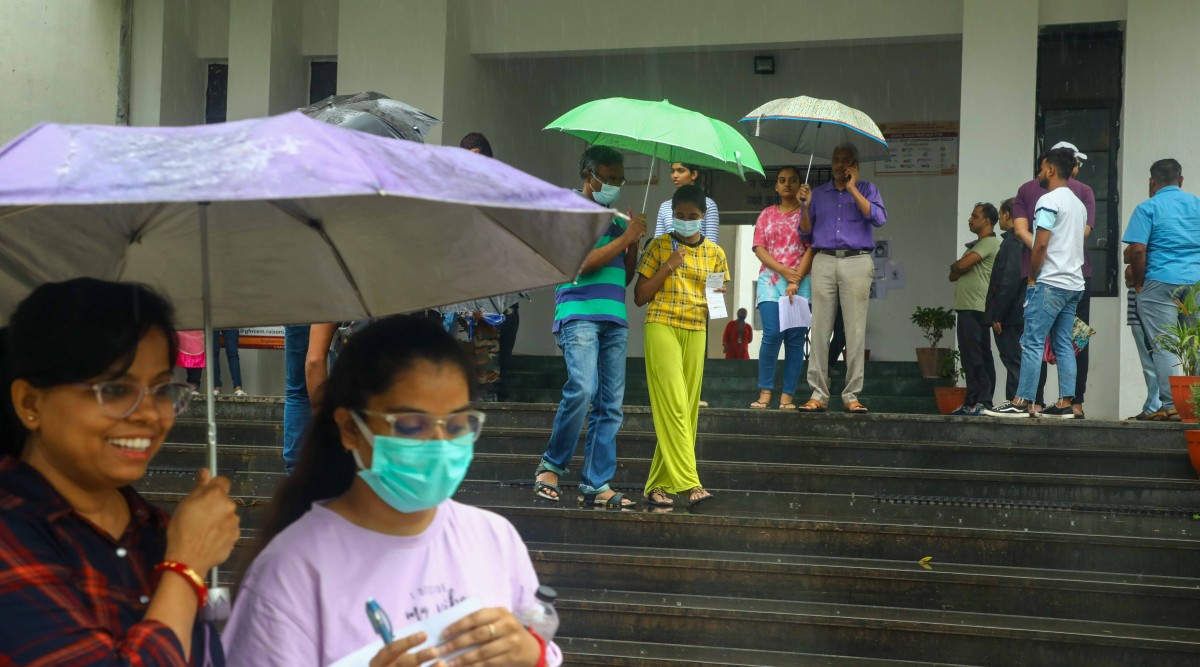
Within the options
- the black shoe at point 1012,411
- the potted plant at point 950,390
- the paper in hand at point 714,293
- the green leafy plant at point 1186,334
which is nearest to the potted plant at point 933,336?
the potted plant at point 950,390

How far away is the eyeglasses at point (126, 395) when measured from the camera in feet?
6.95

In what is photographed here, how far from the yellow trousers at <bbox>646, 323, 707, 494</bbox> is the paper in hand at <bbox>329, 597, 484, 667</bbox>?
14.7 feet

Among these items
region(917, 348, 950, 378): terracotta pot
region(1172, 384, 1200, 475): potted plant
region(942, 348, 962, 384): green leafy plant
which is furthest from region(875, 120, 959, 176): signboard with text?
region(1172, 384, 1200, 475): potted plant

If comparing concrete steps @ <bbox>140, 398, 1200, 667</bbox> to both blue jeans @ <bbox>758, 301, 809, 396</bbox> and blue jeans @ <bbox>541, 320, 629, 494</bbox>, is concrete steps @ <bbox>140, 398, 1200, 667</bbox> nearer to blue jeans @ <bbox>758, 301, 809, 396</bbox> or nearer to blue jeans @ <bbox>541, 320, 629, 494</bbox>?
blue jeans @ <bbox>541, 320, 629, 494</bbox>

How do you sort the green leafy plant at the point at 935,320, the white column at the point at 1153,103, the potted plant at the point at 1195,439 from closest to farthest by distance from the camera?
the potted plant at the point at 1195,439
the white column at the point at 1153,103
the green leafy plant at the point at 935,320

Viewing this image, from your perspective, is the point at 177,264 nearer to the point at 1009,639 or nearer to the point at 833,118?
the point at 1009,639

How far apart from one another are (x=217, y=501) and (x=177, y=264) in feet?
2.76

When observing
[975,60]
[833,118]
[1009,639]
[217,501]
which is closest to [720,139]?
[833,118]

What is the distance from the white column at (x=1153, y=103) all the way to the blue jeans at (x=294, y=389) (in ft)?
24.8

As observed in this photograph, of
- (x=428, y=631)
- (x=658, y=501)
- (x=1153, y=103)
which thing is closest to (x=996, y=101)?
(x=1153, y=103)

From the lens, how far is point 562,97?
50.3 feet

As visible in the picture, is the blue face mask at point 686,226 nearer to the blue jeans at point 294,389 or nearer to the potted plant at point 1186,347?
the blue jeans at point 294,389

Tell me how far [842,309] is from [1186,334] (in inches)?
85.0

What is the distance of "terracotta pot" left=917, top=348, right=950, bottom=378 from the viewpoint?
1161 centimetres
